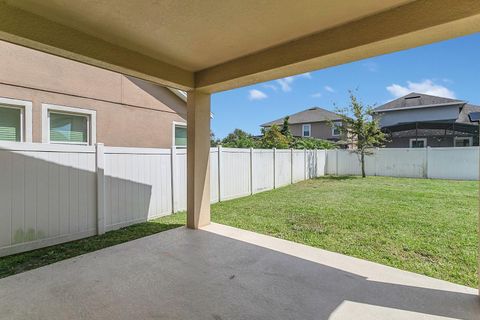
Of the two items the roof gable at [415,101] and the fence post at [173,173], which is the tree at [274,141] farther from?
the fence post at [173,173]

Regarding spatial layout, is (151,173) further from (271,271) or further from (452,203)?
(452,203)

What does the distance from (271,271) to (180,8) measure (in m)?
2.88

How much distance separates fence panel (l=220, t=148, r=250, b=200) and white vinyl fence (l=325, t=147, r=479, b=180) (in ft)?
27.2

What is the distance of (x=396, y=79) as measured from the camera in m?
18.5

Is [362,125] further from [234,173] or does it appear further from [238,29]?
[238,29]

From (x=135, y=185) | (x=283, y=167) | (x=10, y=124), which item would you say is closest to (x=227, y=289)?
(x=135, y=185)

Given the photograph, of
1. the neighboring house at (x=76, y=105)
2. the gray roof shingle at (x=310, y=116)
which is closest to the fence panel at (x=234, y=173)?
the neighboring house at (x=76, y=105)

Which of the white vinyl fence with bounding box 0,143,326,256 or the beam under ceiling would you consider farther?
the white vinyl fence with bounding box 0,143,326,256

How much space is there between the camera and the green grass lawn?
3.33m

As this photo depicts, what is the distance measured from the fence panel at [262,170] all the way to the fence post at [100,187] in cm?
492

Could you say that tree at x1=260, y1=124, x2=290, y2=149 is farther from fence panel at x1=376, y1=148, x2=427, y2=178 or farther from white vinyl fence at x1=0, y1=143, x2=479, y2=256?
white vinyl fence at x1=0, y1=143, x2=479, y2=256

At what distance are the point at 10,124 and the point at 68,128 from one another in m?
1.06

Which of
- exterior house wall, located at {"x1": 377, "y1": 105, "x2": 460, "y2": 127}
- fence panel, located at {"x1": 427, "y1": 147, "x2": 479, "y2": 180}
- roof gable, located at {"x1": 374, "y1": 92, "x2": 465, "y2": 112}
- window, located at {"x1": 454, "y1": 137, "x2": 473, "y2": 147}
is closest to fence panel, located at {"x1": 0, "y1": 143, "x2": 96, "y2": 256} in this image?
fence panel, located at {"x1": 427, "y1": 147, "x2": 479, "y2": 180}

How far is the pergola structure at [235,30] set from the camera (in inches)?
88.2
